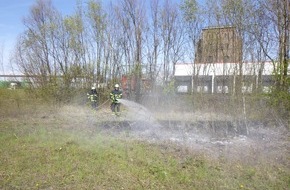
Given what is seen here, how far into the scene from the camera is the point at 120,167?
482 cm

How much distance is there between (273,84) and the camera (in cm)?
980

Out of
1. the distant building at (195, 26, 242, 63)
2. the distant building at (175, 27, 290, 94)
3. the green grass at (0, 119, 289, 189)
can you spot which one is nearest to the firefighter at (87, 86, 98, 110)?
the distant building at (175, 27, 290, 94)

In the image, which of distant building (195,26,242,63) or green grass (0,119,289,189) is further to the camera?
distant building (195,26,242,63)

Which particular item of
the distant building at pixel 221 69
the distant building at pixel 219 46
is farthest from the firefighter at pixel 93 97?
the distant building at pixel 219 46

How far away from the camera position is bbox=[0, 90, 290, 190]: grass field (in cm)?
409

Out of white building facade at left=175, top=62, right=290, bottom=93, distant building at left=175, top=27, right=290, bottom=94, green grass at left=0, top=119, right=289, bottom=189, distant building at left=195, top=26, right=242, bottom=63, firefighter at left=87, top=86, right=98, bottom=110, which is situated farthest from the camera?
firefighter at left=87, top=86, right=98, bottom=110

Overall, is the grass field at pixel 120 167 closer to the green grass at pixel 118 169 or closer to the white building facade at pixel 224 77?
the green grass at pixel 118 169

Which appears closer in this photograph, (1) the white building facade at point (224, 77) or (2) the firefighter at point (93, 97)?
(1) the white building facade at point (224, 77)

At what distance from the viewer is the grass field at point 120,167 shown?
4.09 meters

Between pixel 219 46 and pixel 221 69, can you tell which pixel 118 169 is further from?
pixel 219 46

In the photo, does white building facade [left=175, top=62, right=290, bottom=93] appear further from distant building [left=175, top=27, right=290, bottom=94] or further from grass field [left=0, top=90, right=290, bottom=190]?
grass field [left=0, top=90, right=290, bottom=190]

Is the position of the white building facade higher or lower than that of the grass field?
higher

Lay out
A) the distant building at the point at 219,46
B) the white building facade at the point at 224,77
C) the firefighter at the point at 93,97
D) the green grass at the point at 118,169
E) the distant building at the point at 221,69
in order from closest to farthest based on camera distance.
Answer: the green grass at the point at 118,169 < the white building facade at the point at 224,77 < the distant building at the point at 221,69 < the distant building at the point at 219,46 < the firefighter at the point at 93,97

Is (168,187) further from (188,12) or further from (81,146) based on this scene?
(188,12)
